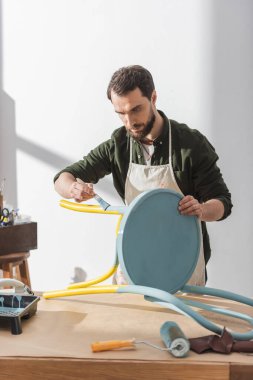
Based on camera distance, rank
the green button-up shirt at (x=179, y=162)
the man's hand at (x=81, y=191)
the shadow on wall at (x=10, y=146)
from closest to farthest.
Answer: the man's hand at (x=81, y=191)
the green button-up shirt at (x=179, y=162)
the shadow on wall at (x=10, y=146)

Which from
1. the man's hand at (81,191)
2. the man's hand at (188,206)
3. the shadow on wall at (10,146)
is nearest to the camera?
the man's hand at (188,206)

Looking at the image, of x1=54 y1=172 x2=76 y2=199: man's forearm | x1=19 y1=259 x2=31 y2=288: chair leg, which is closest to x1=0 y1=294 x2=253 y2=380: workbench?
x1=54 y1=172 x2=76 y2=199: man's forearm

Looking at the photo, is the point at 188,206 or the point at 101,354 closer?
the point at 101,354

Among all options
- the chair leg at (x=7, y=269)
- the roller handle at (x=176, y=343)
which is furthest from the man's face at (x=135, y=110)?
the chair leg at (x=7, y=269)

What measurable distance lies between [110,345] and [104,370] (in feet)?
0.21

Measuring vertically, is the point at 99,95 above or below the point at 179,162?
above

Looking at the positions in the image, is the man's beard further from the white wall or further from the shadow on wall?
the shadow on wall

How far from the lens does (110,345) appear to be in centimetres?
117

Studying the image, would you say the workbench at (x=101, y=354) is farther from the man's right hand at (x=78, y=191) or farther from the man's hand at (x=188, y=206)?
the man's right hand at (x=78, y=191)

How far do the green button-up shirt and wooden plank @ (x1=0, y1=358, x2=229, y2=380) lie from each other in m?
0.81

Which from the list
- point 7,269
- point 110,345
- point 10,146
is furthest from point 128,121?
point 10,146

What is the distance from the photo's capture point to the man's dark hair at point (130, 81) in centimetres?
188

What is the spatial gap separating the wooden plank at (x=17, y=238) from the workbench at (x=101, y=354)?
1.57 metres

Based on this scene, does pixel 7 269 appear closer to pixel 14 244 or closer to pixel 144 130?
pixel 14 244
